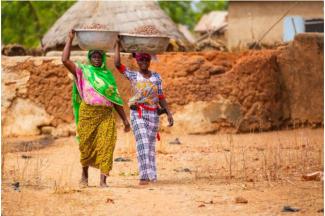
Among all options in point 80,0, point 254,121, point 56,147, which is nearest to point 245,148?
point 254,121

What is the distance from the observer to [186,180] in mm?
8930

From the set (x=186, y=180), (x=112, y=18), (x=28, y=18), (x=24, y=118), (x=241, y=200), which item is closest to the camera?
(x=241, y=200)

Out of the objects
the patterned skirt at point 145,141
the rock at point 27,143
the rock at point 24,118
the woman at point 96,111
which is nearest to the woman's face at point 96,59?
the woman at point 96,111

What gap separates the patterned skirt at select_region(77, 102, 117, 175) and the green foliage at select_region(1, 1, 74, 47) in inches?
714

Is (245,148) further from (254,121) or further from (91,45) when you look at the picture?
(91,45)

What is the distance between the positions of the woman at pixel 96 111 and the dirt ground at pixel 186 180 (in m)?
0.31

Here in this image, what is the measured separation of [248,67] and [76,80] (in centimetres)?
528

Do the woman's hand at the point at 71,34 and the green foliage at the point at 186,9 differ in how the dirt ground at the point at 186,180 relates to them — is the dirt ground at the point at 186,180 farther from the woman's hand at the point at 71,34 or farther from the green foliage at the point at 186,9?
the green foliage at the point at 186,9

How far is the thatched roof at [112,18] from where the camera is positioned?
16562 mm

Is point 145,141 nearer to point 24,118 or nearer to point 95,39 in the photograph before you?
point 95,39

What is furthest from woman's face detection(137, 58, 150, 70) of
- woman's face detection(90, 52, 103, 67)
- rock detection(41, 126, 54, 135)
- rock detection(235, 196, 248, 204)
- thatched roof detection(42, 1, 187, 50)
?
thatched roof detection(42, 1, 187, 50)

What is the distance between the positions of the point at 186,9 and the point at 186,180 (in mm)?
27197

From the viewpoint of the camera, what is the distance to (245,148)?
1164cm

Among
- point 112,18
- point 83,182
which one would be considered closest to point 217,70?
point 112,18
